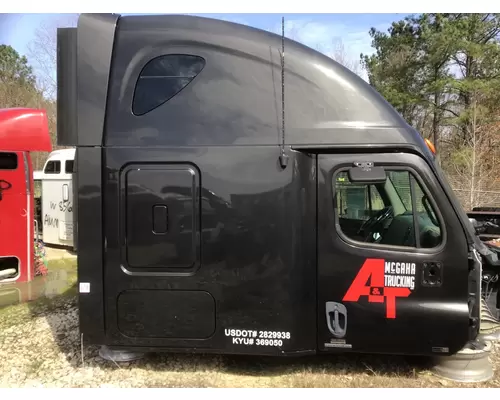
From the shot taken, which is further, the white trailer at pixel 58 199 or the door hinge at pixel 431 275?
the white trailer at pixel 58 199

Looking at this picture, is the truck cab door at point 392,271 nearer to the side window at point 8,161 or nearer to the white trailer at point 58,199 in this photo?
the side window at point 8,161

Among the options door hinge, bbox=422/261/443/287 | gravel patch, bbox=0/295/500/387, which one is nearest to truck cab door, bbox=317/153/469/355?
door hinge, bbox=422/261/443/287

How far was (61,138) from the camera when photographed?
3.61 m

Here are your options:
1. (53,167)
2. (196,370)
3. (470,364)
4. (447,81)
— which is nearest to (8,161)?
(53,167)

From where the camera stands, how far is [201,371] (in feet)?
12.9

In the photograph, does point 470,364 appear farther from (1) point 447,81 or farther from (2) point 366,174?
(1) point 447,81

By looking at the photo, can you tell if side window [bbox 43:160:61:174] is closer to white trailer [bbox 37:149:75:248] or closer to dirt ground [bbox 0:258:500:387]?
white trailer [bbox 37:149:75:248]

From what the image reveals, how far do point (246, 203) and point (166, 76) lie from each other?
1.26 metres

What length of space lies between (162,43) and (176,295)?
211 cm

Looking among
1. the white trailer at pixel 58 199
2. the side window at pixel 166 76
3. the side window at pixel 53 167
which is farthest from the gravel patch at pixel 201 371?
the side window at pixel 53 167

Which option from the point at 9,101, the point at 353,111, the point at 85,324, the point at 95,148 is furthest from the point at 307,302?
the point at 9,101

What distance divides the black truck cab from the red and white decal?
1 cm

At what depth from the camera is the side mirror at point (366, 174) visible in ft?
11.2

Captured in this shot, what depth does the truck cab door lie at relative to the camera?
344 centimetres
